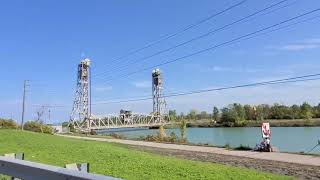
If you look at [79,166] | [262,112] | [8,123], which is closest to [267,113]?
[262,112]

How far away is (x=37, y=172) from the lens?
20.4 feet

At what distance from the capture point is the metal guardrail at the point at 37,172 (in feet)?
17.1

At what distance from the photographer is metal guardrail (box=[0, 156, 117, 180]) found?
5224 mm

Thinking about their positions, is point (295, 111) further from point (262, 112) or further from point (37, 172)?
point (37, 172)

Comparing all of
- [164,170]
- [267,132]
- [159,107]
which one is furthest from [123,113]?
[164,170]

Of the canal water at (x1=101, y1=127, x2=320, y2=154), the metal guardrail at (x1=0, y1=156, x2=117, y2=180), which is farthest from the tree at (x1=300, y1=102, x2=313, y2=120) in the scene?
the metal guardrail at (x1=0, y1=156, x2=117, y2=180)

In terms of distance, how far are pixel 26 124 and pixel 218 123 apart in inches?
2128

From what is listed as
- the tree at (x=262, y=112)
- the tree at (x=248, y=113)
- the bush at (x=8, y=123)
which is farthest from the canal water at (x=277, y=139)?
the tree at (x=248, y=113)

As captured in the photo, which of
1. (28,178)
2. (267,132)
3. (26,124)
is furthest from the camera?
(26,124)

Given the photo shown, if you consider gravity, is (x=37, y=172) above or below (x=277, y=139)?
below

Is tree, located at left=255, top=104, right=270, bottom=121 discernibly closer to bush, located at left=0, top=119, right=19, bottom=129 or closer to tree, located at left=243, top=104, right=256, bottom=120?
tree, located at left=243, top=104, right=256, bottom=120

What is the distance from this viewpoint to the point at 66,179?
17.9 ft

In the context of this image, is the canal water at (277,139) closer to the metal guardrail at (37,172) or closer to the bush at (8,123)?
the bush at (8,123)

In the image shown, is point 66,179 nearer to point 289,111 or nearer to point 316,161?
point 316,161
